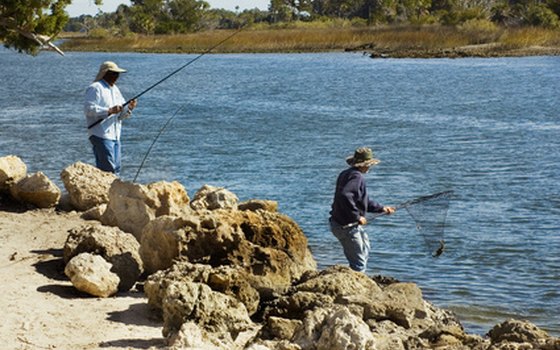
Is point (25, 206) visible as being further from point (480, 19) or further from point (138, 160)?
point (480, 19)

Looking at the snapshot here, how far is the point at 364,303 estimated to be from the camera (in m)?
8.47

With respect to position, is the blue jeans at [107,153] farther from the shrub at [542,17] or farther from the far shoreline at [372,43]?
the shrub at [542,17]

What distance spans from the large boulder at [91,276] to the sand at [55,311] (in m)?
0.07

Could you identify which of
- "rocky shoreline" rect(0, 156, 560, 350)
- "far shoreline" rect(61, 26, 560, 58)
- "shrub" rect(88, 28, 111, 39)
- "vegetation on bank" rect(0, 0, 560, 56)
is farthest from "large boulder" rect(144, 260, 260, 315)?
"shrub" rect(88, 28, 111, 39)

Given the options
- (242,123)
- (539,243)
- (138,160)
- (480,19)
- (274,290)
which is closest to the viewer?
(274,290)

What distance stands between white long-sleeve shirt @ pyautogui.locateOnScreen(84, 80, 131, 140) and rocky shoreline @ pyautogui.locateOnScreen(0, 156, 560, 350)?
1.17m

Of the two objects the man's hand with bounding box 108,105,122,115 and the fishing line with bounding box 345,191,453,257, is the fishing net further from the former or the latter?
the man's hand with bounding box 108,105,122,115

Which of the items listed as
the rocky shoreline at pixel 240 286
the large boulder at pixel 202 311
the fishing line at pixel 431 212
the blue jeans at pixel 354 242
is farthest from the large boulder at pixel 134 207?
the large boulder at pixel 202 311

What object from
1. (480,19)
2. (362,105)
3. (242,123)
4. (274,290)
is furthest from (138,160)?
(480,19)

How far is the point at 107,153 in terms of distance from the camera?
12.0 metres

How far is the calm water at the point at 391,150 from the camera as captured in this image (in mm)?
12328

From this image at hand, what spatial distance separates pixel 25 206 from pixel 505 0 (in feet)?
299

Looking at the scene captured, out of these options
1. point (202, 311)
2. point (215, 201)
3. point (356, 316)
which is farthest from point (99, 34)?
point (356, 316)

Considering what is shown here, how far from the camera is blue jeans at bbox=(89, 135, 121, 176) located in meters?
11.8
